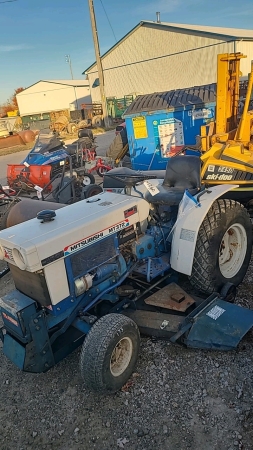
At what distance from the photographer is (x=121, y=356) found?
2551 mm

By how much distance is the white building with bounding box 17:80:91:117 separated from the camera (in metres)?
38.8

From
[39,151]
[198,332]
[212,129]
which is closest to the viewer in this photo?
[198,332]

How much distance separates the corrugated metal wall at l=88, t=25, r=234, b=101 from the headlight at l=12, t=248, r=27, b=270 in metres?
21.4

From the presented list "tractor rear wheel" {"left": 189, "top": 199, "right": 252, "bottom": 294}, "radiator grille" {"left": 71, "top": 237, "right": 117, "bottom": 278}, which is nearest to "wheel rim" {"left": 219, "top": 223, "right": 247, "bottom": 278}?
"tractor rear wheel" {"left": 189, "top": 199, "right": 252, "bottom": 294}

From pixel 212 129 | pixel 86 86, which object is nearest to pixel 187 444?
pixel 212 129

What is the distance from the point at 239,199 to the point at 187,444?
3515 millimetres

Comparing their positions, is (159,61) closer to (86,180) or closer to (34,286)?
(86,180)

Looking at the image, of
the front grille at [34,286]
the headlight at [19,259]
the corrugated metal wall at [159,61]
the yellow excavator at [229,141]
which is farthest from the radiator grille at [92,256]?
the corrugated metal wall at [159,61]

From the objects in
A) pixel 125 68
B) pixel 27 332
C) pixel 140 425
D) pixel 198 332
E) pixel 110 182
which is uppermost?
pixel 125 68

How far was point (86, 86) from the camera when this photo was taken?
130 feet

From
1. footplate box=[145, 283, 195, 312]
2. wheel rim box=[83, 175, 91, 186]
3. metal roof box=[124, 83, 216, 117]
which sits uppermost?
metal roof box=[124, 83, 216, 117]

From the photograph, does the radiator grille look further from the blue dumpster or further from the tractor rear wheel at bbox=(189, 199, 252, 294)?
the blue dumpster

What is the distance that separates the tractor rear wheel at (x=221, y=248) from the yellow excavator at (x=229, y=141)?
1.48 meters

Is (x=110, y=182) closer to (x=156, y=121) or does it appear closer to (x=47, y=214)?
(x=47, y=214)
